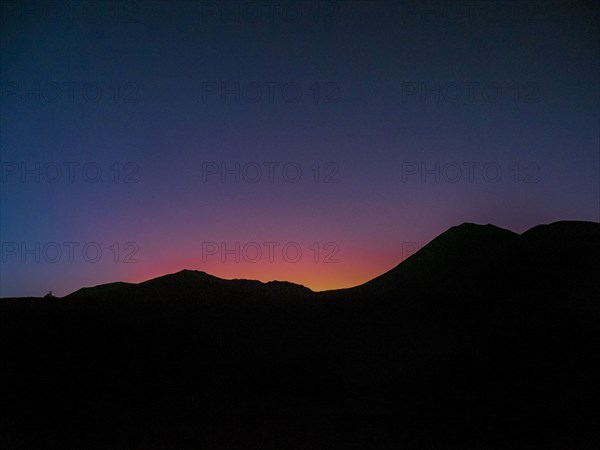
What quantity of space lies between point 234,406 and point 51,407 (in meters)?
5.35

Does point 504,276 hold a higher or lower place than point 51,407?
higher

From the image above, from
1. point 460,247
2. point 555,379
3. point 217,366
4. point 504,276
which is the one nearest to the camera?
point 555,379

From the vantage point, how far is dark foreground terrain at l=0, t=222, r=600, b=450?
10.7 meters

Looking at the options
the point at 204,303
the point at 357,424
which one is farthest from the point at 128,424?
the point at 204,303

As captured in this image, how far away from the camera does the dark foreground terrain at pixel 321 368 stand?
35.2 ft

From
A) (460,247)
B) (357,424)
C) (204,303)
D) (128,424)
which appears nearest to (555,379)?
(357,424)

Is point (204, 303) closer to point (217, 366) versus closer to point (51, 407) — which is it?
point (217, 366)

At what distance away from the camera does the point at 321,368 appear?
1727 cm

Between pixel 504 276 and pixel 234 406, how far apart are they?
22.8 metres

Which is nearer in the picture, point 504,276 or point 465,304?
point 465,304

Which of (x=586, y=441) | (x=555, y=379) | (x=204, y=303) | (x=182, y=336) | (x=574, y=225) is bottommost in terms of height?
(x=586, y=441)

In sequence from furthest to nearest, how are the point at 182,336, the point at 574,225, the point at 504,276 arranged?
the point at 574,225 → the point at 504,276 → the point at 182,336

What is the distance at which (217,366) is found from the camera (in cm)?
1722

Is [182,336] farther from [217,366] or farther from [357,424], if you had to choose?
[357,424]
